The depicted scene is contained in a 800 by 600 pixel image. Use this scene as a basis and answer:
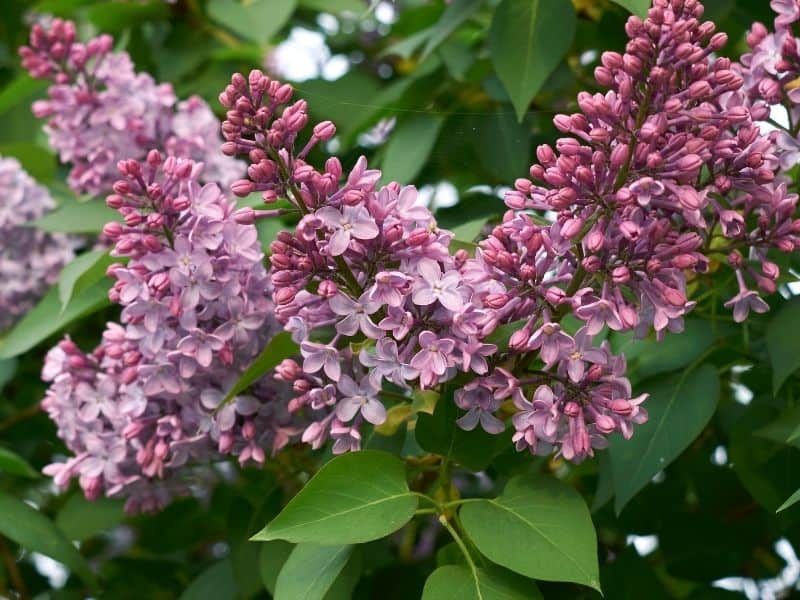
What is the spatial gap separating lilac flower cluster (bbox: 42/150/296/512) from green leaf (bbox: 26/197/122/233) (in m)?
0.33

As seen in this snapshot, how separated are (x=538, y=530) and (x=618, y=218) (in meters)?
0.35

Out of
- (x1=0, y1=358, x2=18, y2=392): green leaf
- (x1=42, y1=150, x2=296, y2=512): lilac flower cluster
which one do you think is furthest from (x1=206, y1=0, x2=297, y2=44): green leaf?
(x1=42, y1=150, x2=296, y2=512): lilac flower cluster

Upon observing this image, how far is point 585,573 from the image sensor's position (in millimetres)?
1228

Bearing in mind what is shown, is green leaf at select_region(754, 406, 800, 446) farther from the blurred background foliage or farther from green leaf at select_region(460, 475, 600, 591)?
green leaf at select_region(460, 475, 600, 591)

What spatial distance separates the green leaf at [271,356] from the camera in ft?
4.75

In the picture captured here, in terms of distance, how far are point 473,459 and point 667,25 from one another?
1.80 feet

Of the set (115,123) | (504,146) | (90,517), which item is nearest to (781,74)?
(504,146)

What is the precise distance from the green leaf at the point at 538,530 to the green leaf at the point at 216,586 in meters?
0.77

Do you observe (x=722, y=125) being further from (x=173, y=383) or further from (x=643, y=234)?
(x=173, y=383)

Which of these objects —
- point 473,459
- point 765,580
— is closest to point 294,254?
point 473,459

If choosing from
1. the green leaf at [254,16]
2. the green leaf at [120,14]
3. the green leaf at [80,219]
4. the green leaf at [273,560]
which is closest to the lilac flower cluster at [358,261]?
the green leaf at [273,560]

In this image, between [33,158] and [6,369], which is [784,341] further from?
[33,158]

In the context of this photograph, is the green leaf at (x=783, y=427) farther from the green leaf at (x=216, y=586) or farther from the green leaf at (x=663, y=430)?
the green leaf at (x=216, y=586)

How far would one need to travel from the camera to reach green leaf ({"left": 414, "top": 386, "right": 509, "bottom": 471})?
1409mm
